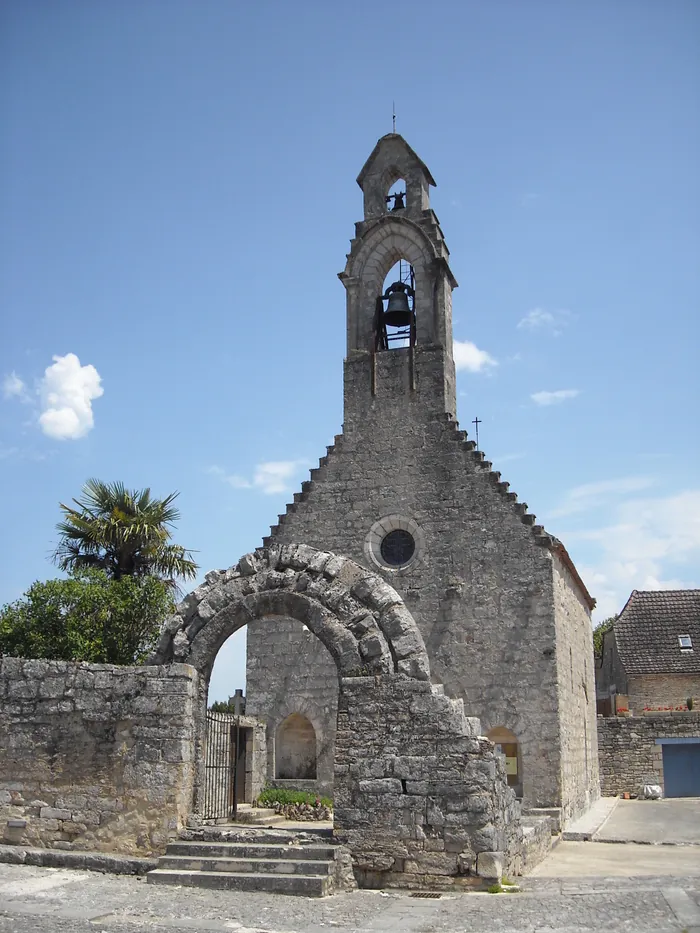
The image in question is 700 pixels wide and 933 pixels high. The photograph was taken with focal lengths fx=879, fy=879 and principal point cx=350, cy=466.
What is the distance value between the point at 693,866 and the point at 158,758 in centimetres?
721

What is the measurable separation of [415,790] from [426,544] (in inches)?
351

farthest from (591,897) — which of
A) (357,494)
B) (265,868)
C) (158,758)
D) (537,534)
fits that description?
(357,494)

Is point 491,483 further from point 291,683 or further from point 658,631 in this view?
point 658,631

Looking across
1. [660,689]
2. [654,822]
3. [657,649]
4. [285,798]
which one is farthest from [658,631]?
[285,798]

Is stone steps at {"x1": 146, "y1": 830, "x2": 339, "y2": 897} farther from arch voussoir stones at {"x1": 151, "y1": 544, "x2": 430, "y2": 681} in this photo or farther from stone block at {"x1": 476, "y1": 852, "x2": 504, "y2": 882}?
arch voussoir stones at {"x1": 151, "y1": 544, "x2": 430, "y2": 681}

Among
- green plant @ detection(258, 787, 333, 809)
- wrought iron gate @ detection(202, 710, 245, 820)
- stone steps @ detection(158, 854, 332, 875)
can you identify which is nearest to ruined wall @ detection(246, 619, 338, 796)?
green plant @ detection(258, 787, 333, 809)

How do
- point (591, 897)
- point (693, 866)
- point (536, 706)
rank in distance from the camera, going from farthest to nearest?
point (536, 706) < point (693, 866) < point (591, 897)

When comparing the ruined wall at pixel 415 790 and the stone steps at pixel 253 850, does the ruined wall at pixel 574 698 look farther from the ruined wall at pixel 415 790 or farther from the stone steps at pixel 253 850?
the stone steps at pixel 253 850

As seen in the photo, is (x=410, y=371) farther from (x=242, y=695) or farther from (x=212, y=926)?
(x=212, y=926)

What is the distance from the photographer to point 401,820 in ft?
30.7

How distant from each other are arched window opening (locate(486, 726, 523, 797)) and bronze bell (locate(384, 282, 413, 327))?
8.92 meters

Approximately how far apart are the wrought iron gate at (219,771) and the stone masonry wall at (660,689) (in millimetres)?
21681

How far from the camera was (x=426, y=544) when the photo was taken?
18078 mm

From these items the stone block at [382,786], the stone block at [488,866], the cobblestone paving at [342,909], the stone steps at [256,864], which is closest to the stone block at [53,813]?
the cobblestone paving at [342,909]
